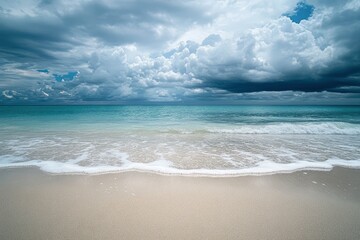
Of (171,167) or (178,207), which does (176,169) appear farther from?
(178,207)

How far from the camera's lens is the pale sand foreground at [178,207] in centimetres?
332

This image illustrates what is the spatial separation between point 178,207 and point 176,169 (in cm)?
240

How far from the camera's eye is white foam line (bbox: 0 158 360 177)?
245 inches

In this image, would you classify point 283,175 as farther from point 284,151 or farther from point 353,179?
point 284,151

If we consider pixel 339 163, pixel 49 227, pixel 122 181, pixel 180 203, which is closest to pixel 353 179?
pixel 339 163

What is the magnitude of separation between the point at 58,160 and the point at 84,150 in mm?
1768

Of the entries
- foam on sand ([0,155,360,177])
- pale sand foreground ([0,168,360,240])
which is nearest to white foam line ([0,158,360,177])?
foam on sand ([0,155,360,177])

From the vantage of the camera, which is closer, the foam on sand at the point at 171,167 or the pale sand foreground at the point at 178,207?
the pale sand foreground at the point at 178,207

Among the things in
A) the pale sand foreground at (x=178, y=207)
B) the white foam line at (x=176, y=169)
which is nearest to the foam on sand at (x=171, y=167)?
the white foam line at (x=176, y=169)

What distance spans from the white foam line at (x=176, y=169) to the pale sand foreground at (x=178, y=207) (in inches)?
16.6

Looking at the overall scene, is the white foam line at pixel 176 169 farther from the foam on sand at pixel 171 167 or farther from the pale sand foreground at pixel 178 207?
the pale sand foreground at pixel 178 207

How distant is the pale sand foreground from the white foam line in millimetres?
422

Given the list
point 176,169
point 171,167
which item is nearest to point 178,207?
point 176,169

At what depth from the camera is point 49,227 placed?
3.41 m
